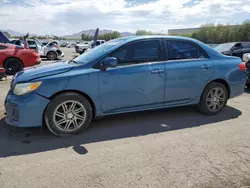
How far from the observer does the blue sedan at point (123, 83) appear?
3.68 metres

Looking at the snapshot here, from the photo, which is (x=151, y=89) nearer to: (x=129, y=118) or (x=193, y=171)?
(x=129, y=118)

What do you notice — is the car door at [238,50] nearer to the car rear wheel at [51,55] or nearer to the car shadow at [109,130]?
the car shadow at [109,130]

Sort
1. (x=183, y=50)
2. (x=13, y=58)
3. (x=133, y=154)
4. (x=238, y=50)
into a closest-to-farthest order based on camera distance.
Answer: (x=133, y=154) < (x=183, y=50) < (x=13, y=58) < (x=238, y=50)

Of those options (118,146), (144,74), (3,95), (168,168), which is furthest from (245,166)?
(3,95)

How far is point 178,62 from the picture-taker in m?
4.50

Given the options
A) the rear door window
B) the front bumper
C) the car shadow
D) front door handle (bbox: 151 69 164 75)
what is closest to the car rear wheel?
the car shadow

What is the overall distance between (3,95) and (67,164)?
13.9ft

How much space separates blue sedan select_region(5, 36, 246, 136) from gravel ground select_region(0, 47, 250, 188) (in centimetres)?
32

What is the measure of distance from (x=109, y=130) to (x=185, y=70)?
5.83 ft

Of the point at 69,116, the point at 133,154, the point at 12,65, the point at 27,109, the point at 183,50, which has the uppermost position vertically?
the point at 183,50

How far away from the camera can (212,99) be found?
4.91 metres

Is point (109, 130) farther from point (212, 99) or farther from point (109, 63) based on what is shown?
point (212, 99)

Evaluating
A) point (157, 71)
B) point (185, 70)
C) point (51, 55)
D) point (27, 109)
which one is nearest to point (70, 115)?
point (27, 109)

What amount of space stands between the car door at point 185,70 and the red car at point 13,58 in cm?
794
